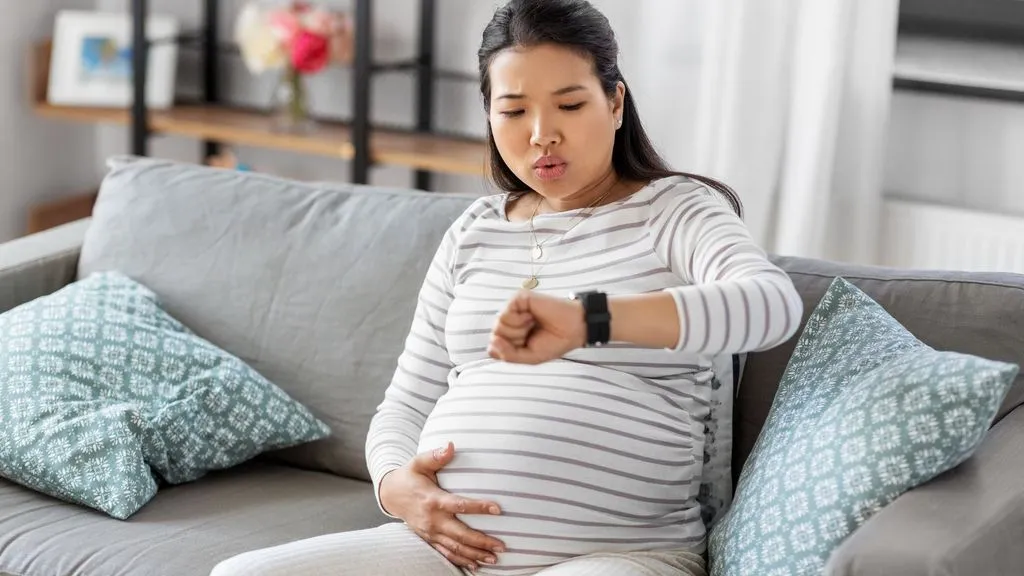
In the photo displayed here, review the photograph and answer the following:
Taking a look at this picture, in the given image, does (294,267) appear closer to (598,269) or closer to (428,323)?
(428,323)

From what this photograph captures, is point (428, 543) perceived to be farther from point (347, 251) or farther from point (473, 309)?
point (347, 251)

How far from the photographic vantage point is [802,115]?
2.82 m

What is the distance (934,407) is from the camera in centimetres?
134

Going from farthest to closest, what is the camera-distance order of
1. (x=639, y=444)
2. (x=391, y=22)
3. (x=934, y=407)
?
(x=391, y=22)
(x=639, y=444)
(x=934, y=407)

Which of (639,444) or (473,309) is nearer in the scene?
(639,444)

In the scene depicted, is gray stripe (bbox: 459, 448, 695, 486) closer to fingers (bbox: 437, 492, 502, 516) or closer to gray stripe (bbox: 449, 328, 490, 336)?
fingers (bbox: 437, 492, 502, 516)

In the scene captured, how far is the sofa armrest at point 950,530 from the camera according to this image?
1.21 m

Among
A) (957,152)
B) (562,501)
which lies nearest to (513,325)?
(562,501)

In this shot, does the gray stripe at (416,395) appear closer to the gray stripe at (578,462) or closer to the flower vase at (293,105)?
the gray stripe at (578,462)

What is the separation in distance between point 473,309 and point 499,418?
163mm

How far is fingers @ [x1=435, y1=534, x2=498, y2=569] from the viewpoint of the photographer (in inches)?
59.6

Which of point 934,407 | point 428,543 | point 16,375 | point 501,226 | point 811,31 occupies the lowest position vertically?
point 428,543

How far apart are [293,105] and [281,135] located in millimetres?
114

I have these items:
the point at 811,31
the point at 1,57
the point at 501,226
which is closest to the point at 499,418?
the point at 501,226
